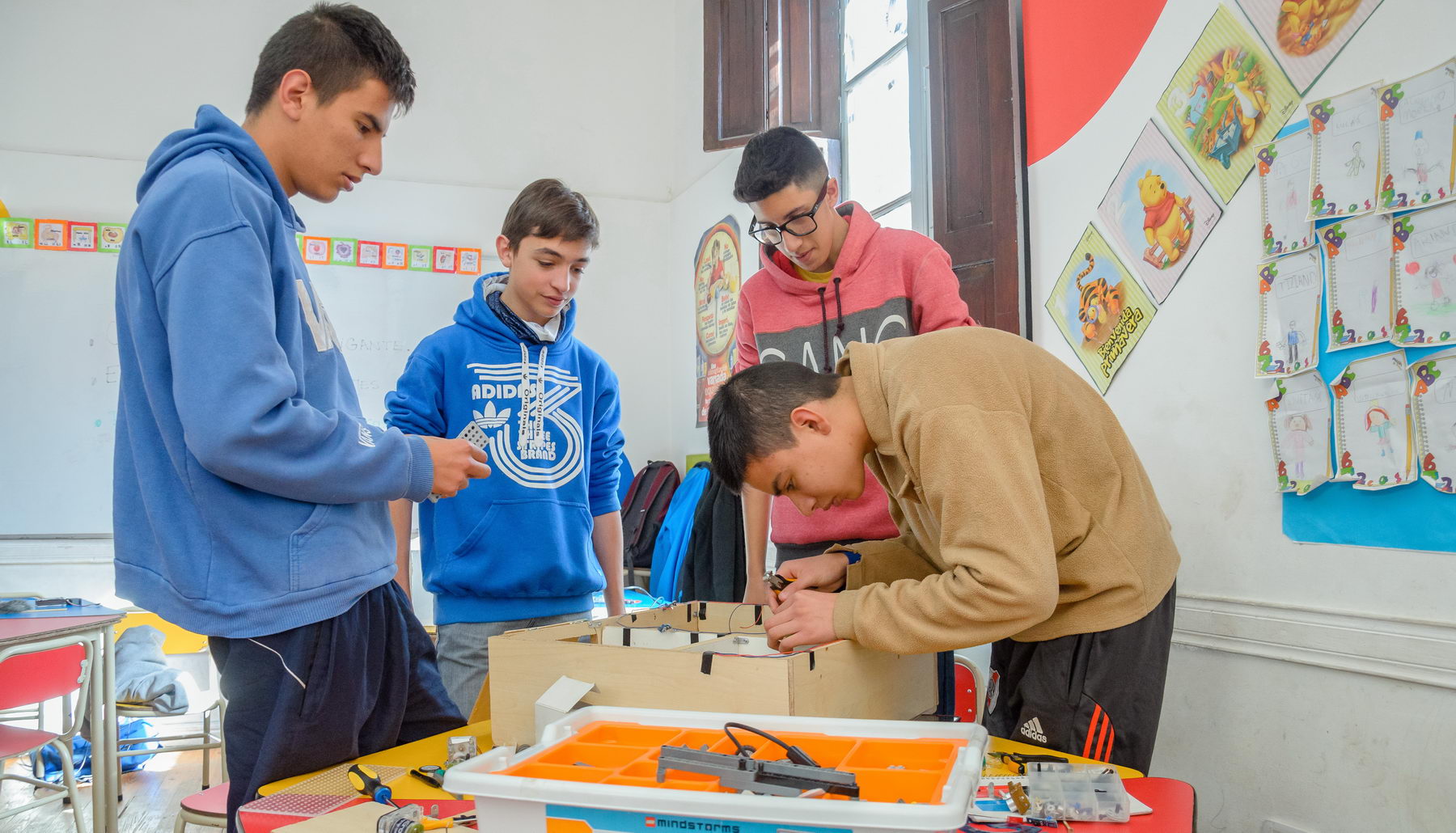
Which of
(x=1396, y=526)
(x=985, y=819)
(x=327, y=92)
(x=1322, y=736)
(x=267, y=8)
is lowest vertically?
(x=1322, y=736)

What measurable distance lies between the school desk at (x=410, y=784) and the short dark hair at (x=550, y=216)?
0.99 metres

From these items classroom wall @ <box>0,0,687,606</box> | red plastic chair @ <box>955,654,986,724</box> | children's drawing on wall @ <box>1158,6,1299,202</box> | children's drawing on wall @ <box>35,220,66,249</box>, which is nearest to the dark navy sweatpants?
red plastic chair @ <box>955,654,986,724</box>

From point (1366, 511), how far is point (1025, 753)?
0.95 metres

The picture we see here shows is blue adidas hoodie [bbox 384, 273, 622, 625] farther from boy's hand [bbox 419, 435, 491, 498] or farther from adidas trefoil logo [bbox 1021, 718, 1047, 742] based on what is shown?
adidas trefoil logo [bbox 1021, 718, 1047, 742]

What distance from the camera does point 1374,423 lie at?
5.32 ft

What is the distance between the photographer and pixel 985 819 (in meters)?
0.89

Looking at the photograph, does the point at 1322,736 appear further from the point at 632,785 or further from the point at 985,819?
the point at 632,785

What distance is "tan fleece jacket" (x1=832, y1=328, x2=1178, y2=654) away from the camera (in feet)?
3.37

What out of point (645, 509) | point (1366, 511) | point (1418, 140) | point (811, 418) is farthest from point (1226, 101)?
point (645, 509)

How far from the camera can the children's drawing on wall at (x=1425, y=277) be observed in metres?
1.48

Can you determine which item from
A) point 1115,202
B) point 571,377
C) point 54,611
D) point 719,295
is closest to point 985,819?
point 571,377

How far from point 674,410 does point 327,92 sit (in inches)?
167

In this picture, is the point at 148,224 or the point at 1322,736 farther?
the point at 1322,736

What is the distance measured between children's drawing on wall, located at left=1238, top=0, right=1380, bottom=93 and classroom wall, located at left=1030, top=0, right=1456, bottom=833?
28 millimetres
